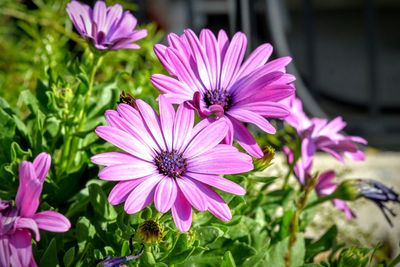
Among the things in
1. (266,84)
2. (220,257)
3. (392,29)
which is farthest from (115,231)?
(392,29)

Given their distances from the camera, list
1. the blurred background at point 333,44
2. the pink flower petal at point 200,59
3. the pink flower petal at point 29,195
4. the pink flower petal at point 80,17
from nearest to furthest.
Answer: the pink flower petal at point 29,195 → the pink flower petal at point 200,59 → the pink flower petal at point 80,17 → the blurred background at point 333,44

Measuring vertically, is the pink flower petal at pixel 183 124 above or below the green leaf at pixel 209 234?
above

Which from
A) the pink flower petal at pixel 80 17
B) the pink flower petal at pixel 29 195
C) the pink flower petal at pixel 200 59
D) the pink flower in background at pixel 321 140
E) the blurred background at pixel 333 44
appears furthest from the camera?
the blurred background at pixel 333 44

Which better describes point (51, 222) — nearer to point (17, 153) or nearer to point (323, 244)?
point (17, 153)

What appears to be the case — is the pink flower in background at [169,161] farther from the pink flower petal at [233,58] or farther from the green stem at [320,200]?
the green stem at [320,200]

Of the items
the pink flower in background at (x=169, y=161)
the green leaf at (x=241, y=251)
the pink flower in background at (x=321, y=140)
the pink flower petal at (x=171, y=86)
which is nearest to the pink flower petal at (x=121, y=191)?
the pink flower in background at (x=169, y=161)

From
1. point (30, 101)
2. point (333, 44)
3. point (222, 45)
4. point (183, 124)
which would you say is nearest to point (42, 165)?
point (183, 124)

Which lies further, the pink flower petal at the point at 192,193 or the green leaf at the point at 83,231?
the green leaf at the point at 83,231

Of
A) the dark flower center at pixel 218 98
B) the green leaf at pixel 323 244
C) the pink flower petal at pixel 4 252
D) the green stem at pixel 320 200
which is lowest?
the green leaf at pixel 323 244
